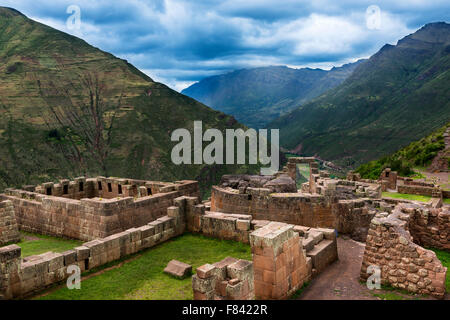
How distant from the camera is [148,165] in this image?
274 feet

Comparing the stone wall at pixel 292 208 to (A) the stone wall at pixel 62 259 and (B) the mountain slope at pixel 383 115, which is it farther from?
(B) the mountain slope at pixel 383 115

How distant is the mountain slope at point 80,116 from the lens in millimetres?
76938

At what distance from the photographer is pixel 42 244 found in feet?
43.2

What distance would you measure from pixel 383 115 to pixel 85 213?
154063 millimetres

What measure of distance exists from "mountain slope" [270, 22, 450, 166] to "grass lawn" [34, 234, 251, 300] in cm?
10399

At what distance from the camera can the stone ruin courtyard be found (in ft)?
26.5

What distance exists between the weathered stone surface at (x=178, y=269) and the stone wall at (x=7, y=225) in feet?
27.4

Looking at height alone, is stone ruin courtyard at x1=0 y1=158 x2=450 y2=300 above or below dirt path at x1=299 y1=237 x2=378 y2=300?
above

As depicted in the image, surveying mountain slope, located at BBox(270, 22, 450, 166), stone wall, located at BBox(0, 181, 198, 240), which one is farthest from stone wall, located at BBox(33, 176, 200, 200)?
mountain slope, located at BBox(270, 22, 450, 166)

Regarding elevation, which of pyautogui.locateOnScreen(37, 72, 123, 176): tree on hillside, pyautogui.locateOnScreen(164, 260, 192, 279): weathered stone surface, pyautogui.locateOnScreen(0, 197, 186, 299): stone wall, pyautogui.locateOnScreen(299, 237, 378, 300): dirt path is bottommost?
pyautogui.locateOnScreen(299, 237, 378, 300): dirt path

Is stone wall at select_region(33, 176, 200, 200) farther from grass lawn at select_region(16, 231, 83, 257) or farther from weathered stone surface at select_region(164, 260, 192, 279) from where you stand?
weathered stone surface at select_region(164, 260, 192, 279)

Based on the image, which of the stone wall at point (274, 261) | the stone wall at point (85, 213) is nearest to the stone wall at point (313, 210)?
the stone wall at point (85, 213)

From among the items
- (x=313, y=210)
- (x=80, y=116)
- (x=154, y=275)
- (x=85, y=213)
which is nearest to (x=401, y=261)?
(x=313, y=210)

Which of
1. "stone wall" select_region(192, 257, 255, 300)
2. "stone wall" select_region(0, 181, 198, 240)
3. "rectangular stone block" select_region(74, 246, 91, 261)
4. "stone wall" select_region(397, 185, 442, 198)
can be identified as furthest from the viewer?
"stone wall" select_region(397, 185, 442, 198)
